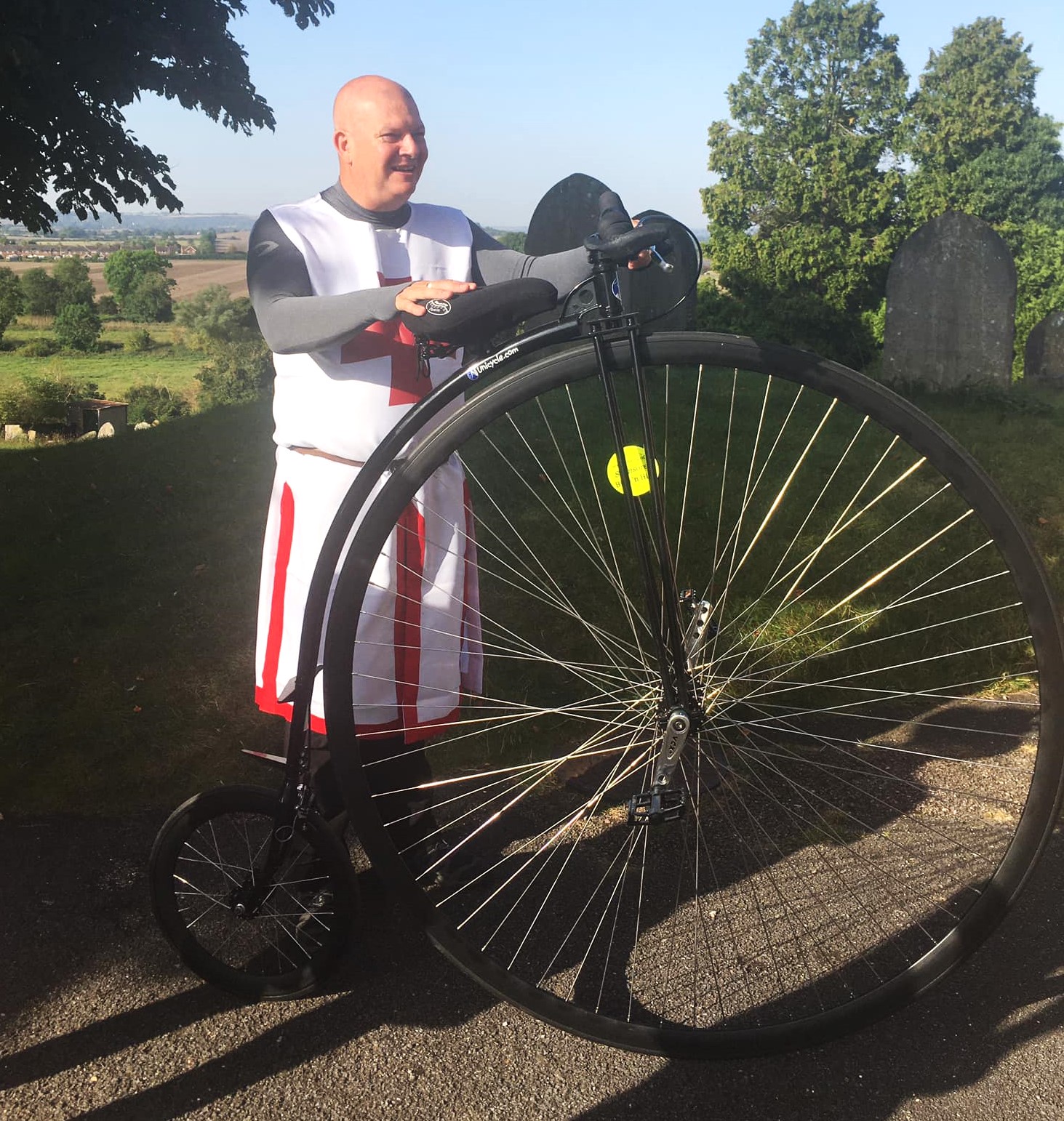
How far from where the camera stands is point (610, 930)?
8.99ft

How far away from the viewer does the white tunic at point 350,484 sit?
2504mm

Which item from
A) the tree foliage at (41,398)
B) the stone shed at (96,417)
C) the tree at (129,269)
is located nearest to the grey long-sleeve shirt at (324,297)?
the tree at (129,269)

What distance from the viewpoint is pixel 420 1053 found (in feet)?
7.79

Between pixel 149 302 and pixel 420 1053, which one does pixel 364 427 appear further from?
pixel 149 302

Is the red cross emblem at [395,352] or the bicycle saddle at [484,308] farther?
the red cross emblem at [395,352]

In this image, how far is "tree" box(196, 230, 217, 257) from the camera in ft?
11.5

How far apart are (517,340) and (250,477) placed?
13.3 feet

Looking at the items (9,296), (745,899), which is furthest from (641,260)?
(9,296)

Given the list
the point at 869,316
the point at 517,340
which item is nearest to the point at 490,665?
the point at 517,340

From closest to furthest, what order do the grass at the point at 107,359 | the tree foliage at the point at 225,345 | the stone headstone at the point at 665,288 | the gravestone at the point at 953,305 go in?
the tree foliage at the point at 225,345
the grass at the point at 107,359
the stone headstone at the point at 665,288
the gravestone at the point at 953,305

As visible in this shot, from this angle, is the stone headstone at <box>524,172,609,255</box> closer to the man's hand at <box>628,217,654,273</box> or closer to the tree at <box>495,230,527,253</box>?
the tree at <box>495,230,527,253</box>

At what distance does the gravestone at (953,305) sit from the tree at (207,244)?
6.38 meters

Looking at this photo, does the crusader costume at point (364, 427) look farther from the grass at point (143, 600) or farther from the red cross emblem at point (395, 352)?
the grass at point (143, 600)

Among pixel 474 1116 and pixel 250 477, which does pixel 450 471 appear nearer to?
pixel 474 1116
